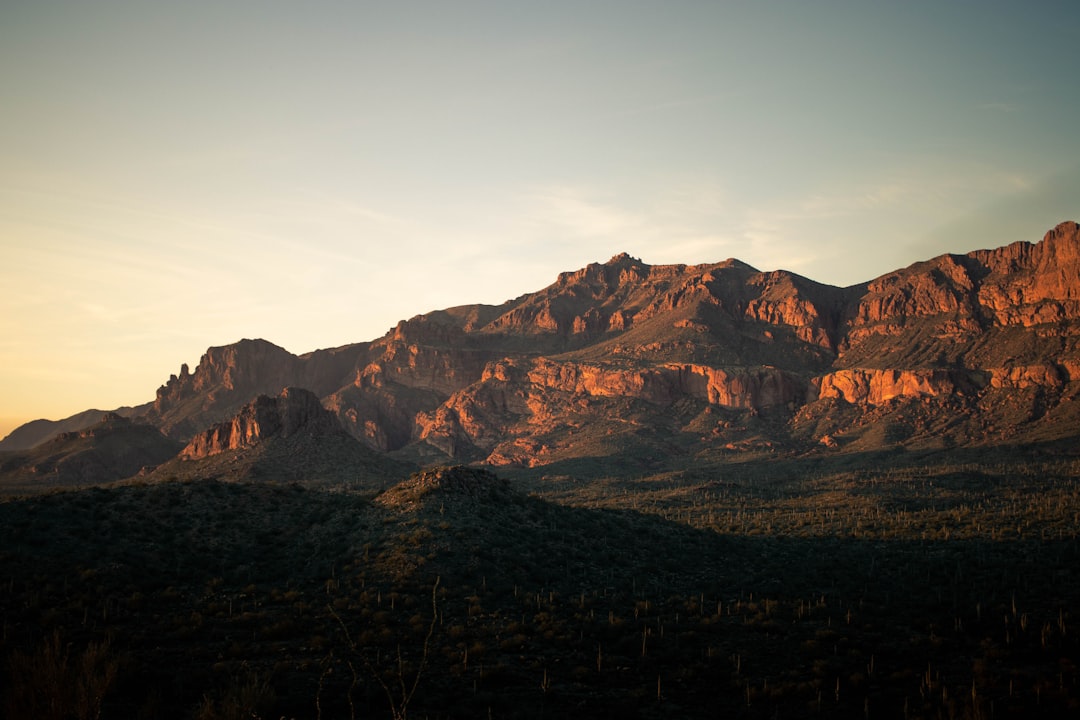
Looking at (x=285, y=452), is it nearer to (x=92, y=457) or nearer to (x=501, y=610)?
(x=92, y=457)

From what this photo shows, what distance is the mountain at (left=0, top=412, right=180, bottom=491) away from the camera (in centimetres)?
16012

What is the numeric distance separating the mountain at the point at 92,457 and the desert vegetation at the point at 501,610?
11537 cm

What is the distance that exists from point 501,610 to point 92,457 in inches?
6220

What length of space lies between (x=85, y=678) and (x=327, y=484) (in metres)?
Result: 92.0

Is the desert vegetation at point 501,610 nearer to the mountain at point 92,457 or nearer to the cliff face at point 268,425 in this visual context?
the cliff face at point 268,425

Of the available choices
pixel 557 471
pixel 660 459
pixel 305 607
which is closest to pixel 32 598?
pixel 305 607

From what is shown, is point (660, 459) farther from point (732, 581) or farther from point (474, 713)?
point (474, 713)

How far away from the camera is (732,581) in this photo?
169 ft

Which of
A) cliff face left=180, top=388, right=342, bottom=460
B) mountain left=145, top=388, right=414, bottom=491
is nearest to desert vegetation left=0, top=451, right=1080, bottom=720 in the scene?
mountain left=145, top=388, right=414, bottom=491

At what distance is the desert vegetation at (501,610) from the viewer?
2839 cm

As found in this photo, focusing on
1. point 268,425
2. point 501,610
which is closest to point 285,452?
point 268,425

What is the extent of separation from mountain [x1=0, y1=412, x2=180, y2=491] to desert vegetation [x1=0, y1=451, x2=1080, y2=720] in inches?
4542

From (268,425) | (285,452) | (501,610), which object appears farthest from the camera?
(268,425)

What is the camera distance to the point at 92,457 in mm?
169750
